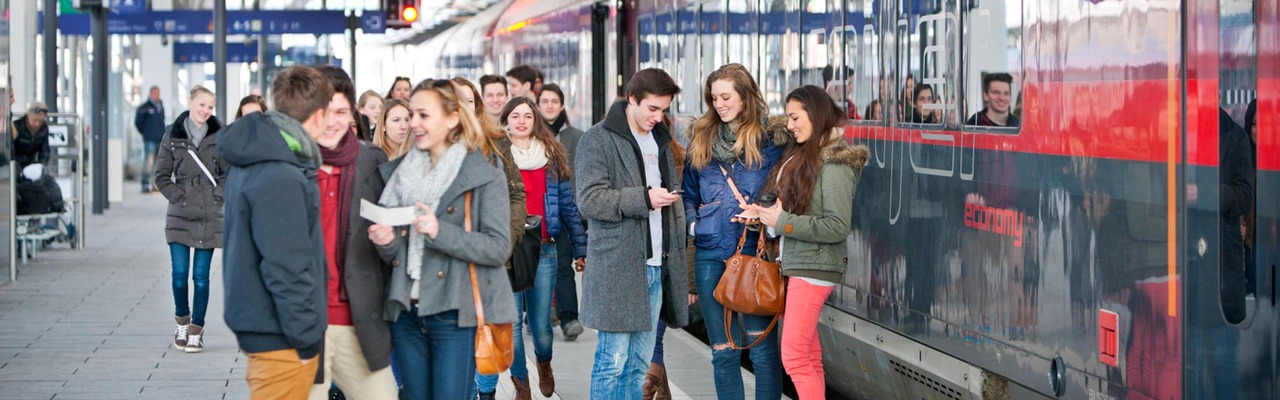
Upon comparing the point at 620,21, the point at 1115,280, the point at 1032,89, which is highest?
the point at 620,21

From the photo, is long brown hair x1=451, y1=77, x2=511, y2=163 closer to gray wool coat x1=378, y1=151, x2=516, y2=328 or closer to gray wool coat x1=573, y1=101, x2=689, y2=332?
gray wool coat x1=378, y1=151, x2=516, y2=328

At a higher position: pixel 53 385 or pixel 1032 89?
pixel 1032 89

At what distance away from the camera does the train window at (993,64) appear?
6184 mm

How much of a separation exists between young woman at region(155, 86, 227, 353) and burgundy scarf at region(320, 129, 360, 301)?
4.54 meters

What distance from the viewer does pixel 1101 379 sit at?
5.54m

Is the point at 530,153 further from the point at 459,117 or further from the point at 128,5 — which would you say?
the point at 128,5

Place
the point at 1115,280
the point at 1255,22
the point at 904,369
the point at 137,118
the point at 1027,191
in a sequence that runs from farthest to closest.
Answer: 1. the point at 137,118
2. the point at 904,369
3. the point at 1027,191
4. the point at 1115,280
5. the point at 1255,22

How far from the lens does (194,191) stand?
390 inches

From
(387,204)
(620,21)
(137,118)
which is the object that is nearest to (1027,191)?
(387,204)

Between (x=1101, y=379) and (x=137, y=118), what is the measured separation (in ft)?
87.6

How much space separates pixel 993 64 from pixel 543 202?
9.93 feet

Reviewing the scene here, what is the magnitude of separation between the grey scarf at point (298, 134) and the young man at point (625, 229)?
185 cm

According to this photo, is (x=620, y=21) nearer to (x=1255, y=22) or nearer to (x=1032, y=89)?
(x=1032, y=89)

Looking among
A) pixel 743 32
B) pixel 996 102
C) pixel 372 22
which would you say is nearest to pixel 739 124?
pixel 996 102
